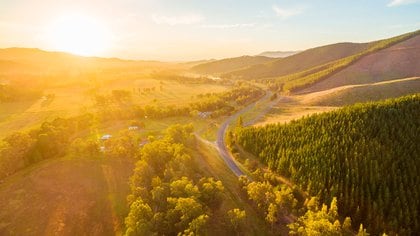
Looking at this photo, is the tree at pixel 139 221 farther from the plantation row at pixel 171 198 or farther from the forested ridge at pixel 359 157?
the forested ridge at pixel 359 157

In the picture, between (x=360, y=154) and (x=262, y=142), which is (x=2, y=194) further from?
(x=360, y=154)

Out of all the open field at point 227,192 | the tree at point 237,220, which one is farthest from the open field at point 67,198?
the tree at point 237,220

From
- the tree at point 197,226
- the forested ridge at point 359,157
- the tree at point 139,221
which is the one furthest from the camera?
the forested ridge at point 359,157

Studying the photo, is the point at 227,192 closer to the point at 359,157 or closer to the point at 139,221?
the point at 139,221

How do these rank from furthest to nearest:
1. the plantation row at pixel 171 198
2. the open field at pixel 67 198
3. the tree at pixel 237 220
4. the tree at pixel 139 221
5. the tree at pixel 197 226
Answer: the open field at pixel 67 198, the tree at pixel 237 220, the plantation row at pixel 171 198, the tree at pixel 197 226, the tree at pixel 139 221

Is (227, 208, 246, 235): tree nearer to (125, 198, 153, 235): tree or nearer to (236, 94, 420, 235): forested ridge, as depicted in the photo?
(125, 198, 153, 235): tree

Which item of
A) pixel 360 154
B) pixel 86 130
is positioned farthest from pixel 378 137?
pixel 86 130

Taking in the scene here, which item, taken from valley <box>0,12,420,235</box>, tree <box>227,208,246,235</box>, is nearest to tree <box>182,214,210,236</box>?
valley <box>0,12,420,235</box>
